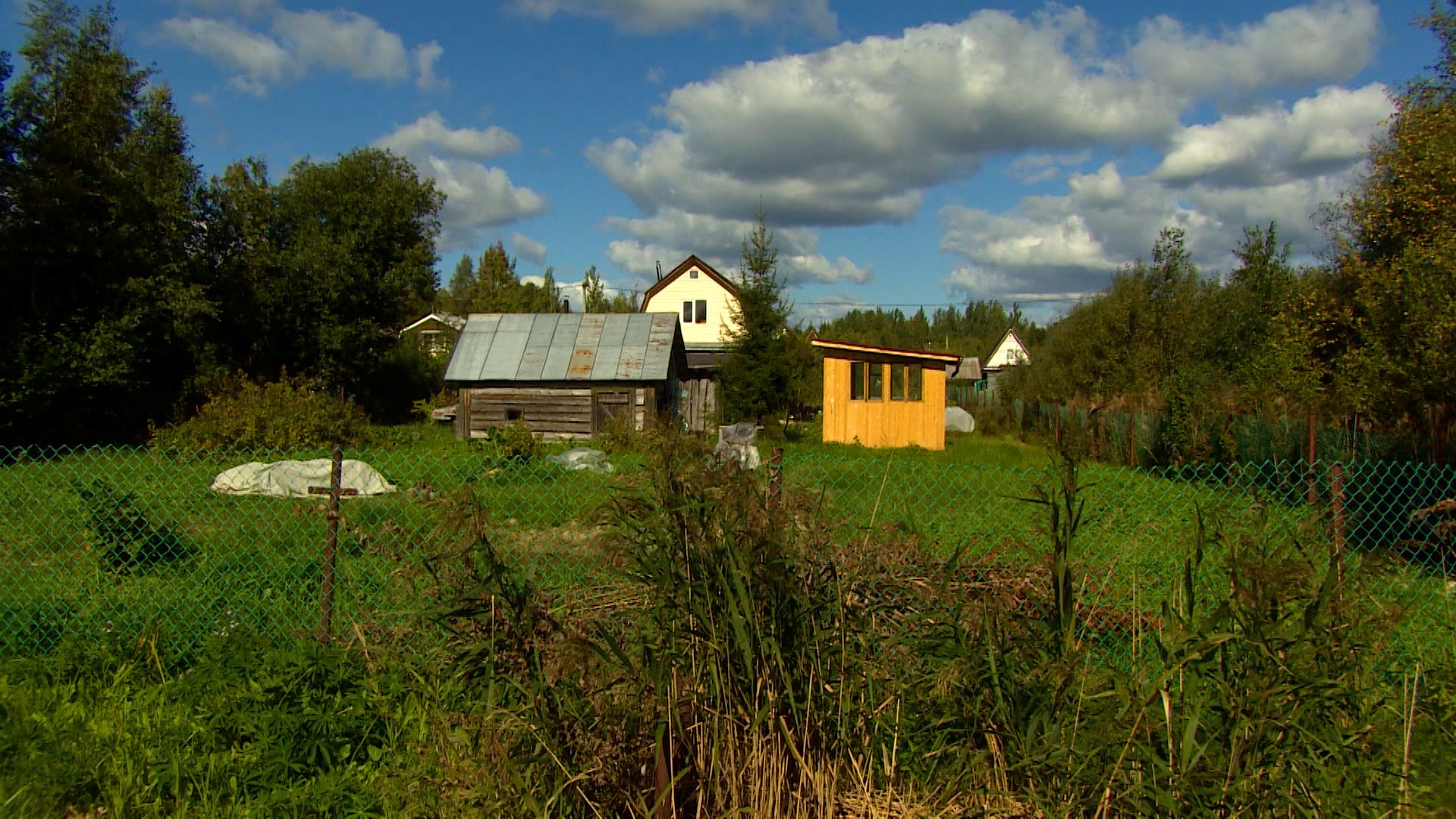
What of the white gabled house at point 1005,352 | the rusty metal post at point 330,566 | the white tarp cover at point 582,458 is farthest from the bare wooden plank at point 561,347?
the white gabled house at point 1005,352

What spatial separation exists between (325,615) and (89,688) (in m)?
1.11

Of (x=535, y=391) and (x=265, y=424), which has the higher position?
(x=535, y=391)

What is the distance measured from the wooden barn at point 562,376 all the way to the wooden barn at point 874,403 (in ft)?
14.8

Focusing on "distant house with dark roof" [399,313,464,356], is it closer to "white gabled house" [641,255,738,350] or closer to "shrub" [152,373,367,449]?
"white gabled house" [641,255,738,350]

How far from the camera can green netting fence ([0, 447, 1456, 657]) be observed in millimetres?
2932

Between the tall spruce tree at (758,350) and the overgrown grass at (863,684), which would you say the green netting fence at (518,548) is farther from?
the tall spruce tree at (758,350)

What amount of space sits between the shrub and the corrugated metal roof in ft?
15.2

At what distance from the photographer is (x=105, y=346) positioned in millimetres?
19172

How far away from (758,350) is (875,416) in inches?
139

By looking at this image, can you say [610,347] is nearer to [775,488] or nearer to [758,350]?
[758,350]

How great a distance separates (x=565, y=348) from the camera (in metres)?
23.1

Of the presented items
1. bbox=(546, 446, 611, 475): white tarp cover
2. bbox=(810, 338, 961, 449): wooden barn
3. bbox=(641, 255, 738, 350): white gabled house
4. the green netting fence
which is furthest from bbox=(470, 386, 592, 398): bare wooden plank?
bbox=(641, 255, 738, 350): white gabled house

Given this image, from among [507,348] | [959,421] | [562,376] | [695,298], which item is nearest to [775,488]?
[562,376]

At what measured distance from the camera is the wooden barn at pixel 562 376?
72.7 feet
